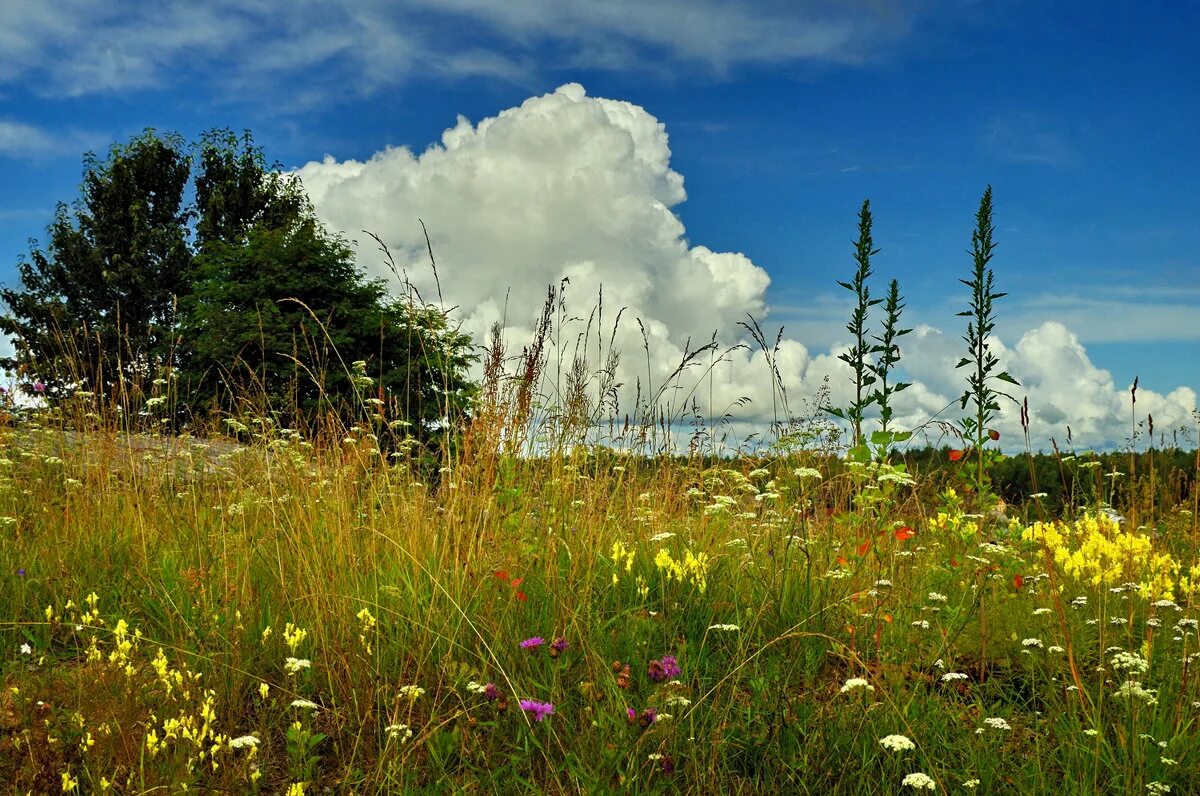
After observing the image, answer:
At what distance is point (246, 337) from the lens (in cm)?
1510

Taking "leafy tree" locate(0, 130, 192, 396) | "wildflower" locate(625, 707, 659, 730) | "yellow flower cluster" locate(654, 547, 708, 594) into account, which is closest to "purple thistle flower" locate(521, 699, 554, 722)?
"wildflower" locate(625, 707, 659, 730)

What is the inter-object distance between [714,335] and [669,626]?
7.78 ft

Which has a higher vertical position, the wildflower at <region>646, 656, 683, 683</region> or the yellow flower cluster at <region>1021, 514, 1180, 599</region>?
the yellow flower cluster at <region>1021, 514, 1180, 599</region>

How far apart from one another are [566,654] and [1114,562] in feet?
12.1

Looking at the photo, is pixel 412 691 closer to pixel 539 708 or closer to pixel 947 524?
pixel 539 708

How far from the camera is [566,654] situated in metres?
3.16

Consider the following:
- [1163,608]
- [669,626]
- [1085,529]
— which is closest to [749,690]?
[669,626]

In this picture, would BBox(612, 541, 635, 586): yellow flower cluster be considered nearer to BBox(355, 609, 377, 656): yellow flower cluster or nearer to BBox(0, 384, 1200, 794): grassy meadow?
BBox(0, 384, 1200, 794): grassy meadow

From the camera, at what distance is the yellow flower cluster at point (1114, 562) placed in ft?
15.2

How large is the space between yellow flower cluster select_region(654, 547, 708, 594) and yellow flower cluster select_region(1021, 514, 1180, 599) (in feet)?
6.38

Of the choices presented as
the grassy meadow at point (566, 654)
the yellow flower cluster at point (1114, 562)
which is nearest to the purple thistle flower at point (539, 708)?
the grassy meadow at point (566, 654)

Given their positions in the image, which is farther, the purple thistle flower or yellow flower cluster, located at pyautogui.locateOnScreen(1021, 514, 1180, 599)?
yellow flower cluster, located at pyautogui.locateOnScreen(1021, 514, 1180, 599)

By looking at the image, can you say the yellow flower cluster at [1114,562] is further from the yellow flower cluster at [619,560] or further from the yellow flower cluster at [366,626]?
the yellow flower cluster at [366,626]

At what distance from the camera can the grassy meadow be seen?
267 cm
